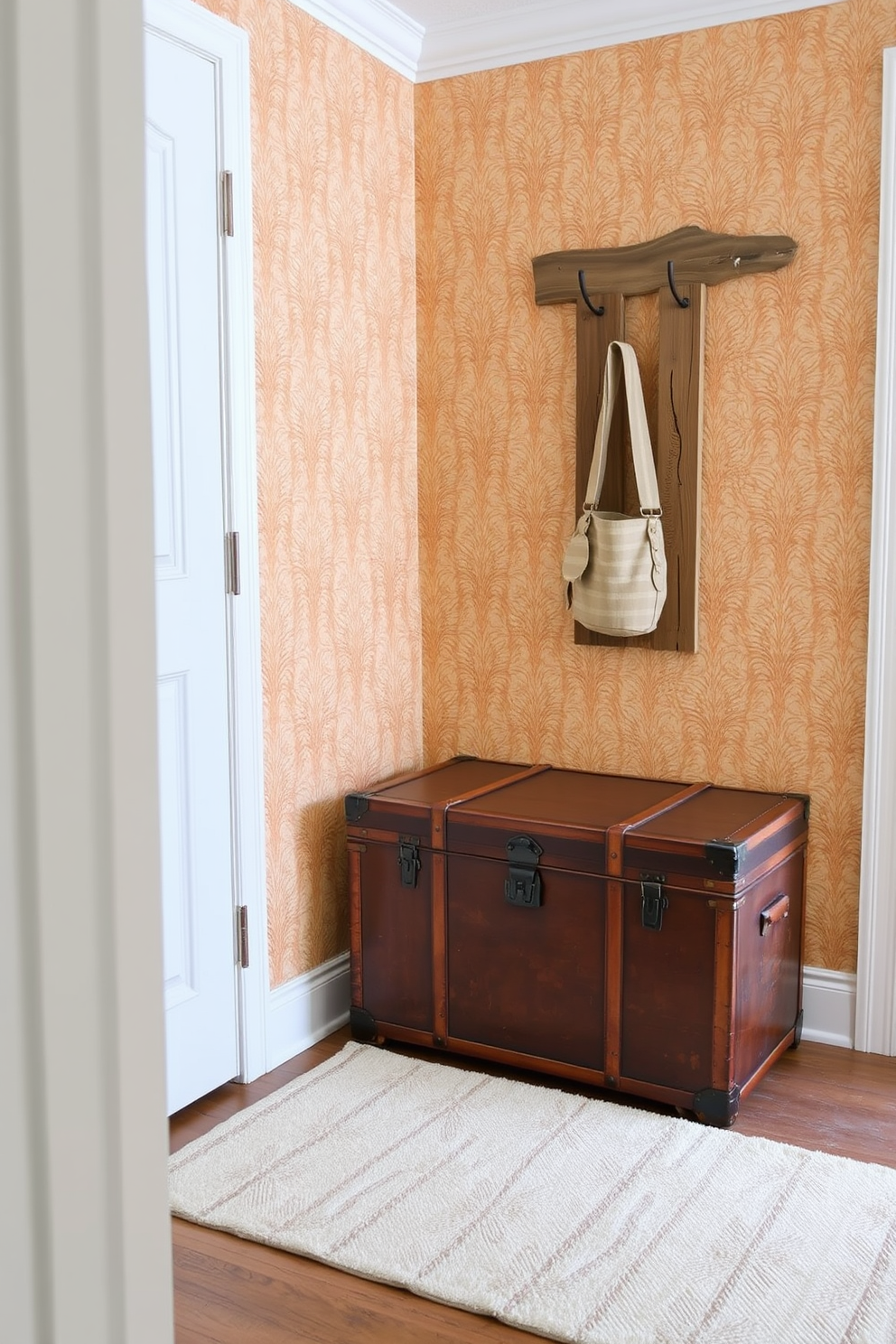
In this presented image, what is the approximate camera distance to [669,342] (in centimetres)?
292

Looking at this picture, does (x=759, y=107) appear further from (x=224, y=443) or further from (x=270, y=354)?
(x=224, y=443)

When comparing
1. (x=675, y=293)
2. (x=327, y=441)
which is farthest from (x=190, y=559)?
(x=675, y=293)

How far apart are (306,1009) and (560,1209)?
947mm

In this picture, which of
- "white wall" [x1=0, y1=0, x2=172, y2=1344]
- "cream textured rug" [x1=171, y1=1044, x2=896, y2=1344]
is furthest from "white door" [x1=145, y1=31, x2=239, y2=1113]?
"white wall" [x1=0, y1=0, x2=172, y2=1344]

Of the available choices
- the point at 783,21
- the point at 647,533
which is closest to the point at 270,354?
the point at 647,533

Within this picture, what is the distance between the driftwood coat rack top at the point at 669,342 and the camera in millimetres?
2871

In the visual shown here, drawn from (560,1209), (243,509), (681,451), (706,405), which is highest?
(706,405)

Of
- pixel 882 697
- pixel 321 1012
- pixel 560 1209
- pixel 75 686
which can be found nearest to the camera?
pixel 75 686

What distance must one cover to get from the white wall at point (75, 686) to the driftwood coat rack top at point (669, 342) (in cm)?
260

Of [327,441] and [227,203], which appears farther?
[327,441]

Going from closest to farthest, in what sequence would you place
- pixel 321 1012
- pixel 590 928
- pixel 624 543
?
pixel 590 928, pixel 624 543, pixel 321 1012

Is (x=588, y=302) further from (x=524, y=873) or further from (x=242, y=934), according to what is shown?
(x=242, y=934)

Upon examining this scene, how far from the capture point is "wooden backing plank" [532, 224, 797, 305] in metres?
2.81

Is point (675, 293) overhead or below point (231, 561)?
overhead
